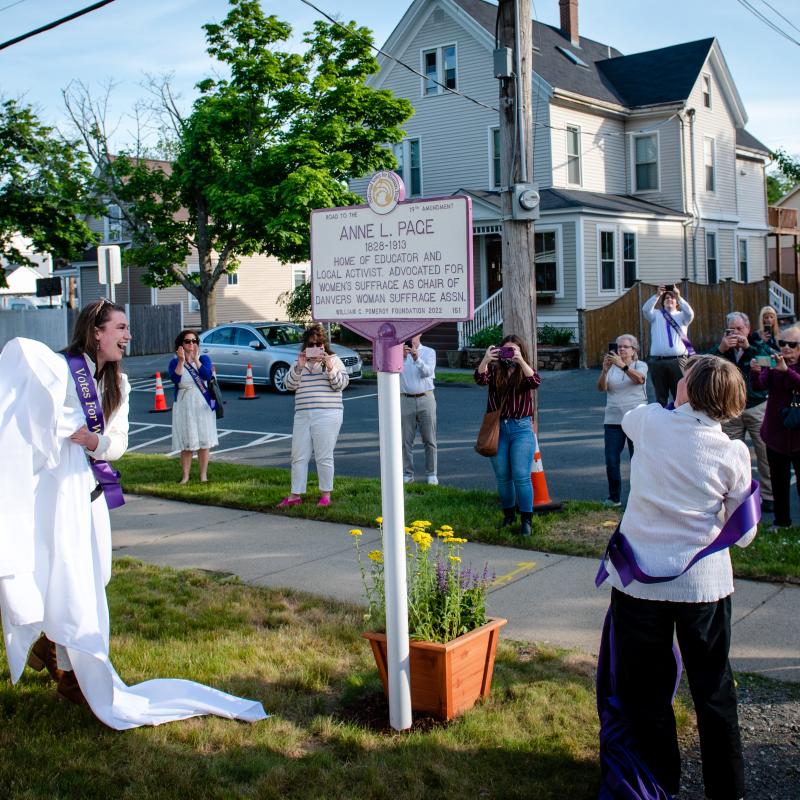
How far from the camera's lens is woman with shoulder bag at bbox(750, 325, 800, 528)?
25.8ft

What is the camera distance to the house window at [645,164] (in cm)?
3069

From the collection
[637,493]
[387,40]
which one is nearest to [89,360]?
[637,493]

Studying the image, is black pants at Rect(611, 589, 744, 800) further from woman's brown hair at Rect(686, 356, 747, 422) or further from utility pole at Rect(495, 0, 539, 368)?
utility pole at Rect(495, 0, 539, 368)

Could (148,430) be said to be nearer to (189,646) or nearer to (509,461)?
(509,461)

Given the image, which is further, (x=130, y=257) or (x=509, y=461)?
(x=130, y=257)

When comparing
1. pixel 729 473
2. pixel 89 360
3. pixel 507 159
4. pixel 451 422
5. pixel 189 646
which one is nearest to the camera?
pixel 729 473

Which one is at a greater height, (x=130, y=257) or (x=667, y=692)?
(x=130, y=257)

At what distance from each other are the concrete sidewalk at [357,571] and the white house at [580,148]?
60.0 ft

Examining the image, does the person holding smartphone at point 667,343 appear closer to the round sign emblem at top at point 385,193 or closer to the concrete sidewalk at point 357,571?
the concrete sidewalk at point 357,571

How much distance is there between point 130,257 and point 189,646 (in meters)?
24.2

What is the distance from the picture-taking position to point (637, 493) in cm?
396

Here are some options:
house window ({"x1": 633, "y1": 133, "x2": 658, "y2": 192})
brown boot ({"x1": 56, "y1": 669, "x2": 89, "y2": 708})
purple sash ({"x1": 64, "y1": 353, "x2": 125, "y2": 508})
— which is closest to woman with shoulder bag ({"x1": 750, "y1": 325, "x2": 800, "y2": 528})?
purple sash ({"x1": 64, "y1": 353, "x2": 125, "y2": 508})

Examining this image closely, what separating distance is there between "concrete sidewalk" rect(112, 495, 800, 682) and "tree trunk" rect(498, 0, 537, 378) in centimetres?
231

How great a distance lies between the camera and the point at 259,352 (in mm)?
21938
